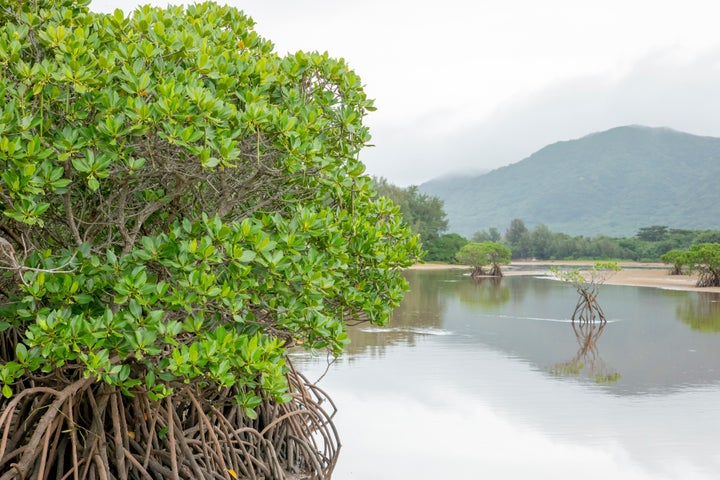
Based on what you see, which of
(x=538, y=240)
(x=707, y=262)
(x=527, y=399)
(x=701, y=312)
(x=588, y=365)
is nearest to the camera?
(x=527, y=399)

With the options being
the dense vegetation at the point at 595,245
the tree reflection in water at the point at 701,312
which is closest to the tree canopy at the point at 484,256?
the tree reflection in water at the point at 701,312

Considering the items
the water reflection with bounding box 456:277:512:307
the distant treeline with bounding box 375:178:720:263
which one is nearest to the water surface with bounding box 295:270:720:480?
the water reflection with bounding box 456:277:512:307

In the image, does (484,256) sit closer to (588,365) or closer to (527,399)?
(588,365)

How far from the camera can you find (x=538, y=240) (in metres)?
76.8

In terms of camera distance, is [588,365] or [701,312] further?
[701,312]

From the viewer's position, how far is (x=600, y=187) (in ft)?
653

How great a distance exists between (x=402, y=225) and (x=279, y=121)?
6.44ft

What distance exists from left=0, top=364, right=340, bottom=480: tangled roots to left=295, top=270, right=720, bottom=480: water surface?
2144 mm

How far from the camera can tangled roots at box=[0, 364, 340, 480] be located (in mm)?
4742

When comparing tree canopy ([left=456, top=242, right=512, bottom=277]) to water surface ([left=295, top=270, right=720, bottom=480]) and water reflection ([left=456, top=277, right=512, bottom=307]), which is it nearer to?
water reflection ([left=456, top=277, right=512, bottom=307])

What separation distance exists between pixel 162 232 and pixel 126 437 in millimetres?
1424

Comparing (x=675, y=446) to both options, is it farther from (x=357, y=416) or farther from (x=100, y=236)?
(x=100, y=236)

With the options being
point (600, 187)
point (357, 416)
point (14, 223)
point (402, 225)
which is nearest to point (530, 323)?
point (357, 416)

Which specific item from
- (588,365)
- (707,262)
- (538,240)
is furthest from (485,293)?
(538,240)
